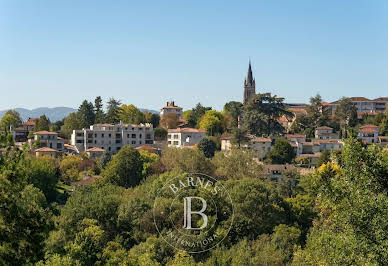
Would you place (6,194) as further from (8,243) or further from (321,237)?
(321,237)

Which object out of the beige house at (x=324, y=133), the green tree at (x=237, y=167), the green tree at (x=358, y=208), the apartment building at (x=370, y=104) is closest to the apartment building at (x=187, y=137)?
the beige house at (x=324, y=133)

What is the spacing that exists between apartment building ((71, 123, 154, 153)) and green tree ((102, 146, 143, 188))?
16.1 meters

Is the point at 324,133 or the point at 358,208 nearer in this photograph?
the point at 358,208

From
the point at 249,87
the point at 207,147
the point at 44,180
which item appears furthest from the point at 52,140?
the point at 249,87

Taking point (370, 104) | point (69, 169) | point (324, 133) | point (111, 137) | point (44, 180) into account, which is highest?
point (370, 104)

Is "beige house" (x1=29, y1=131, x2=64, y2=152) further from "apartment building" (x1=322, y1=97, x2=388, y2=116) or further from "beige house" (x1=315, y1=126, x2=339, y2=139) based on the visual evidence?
"apartment building" (x1=322, y1=97, x2=388, y2=116)

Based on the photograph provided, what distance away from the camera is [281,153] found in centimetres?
5053

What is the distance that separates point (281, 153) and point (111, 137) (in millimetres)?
19733

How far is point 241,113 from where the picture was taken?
63.2m

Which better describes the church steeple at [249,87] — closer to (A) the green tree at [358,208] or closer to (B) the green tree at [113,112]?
(B) the green tree at [113,112]

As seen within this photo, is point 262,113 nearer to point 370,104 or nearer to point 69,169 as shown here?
point 69,169

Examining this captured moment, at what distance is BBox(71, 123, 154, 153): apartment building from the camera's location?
187 feet

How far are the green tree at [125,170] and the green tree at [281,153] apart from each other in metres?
14.8

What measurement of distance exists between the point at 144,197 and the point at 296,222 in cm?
865
